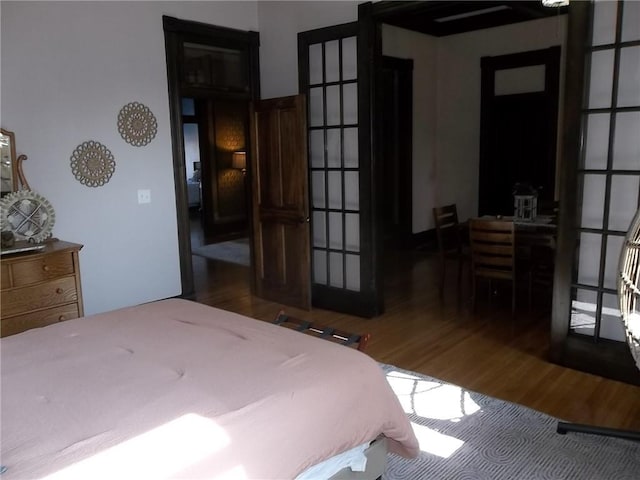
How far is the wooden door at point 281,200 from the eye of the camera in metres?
4.66

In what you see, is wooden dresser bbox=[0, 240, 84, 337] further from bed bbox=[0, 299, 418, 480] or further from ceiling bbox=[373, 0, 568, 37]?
ceiling bbox=[373, 0, 568, 37]

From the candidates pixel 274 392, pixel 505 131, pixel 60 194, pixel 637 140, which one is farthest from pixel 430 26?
pixel 274 392

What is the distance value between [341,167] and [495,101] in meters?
3.41

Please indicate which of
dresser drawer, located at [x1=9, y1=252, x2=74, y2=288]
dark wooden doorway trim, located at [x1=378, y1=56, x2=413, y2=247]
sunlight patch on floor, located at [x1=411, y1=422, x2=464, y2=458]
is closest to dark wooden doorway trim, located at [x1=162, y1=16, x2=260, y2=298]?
dresser drawer, located at [x1=9, y1=252, x2=74, y2=288]

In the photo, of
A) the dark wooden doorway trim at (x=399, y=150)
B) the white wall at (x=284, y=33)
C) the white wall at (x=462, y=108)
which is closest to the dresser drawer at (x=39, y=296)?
the white wall at (x=284, y=33)

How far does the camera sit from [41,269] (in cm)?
339

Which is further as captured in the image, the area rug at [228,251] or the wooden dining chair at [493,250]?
the area rug at [228,251]

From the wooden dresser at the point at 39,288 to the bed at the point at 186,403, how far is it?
1.15m

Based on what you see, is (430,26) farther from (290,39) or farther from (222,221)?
(222,221)

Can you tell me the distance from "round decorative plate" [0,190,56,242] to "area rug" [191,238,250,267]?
3.38m

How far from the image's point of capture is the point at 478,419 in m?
2.82

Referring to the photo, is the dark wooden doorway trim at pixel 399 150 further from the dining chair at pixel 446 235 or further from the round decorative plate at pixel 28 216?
the round decorative plate at pixel 28 216

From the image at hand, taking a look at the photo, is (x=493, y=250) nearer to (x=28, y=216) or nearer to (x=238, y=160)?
(x=28, y=216)

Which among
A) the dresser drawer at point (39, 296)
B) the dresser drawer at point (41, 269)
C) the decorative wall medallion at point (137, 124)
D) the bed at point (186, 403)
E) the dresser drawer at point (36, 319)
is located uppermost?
the decorative wall medallion at point (137, 124)
